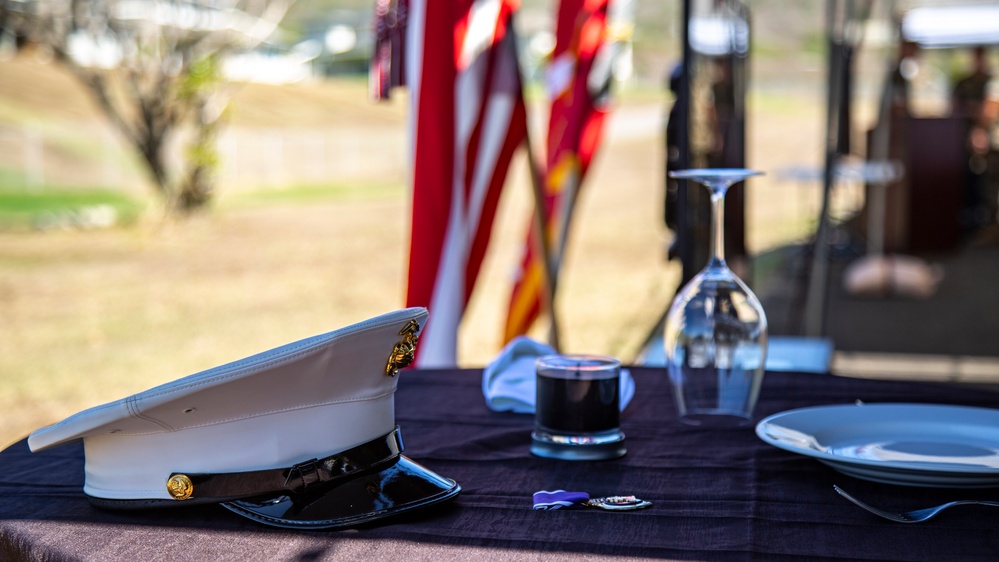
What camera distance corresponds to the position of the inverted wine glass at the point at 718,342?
133 cm

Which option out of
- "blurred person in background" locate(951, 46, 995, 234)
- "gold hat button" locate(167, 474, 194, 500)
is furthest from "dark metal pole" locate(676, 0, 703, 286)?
"blurred person in background" locate(951, 46, 995, 234)

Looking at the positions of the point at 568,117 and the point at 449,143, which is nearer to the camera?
the point at 449,143

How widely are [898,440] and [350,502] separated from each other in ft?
2.04

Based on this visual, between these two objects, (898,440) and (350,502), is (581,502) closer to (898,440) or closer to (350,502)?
(350,502)

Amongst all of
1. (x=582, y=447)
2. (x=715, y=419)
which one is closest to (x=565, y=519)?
(x=582, y=447)

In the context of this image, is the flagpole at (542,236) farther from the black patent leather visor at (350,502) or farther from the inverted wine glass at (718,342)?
the black patent leather visor at (350,502)

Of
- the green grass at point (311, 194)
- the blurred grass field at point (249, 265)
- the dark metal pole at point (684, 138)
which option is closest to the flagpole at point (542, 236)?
the dark metal pole at point (684, 138)

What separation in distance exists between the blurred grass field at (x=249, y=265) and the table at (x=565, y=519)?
12.8 ft

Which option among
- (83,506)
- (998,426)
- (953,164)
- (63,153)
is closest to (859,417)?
(998,426)

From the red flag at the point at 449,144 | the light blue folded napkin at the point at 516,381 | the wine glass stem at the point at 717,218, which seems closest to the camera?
the wine glass stem at the point at 717,218

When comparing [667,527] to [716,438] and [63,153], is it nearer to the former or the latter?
[716,438]

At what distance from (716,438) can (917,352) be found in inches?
175

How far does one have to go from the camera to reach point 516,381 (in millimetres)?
1465

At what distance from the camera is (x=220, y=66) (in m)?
12.3
